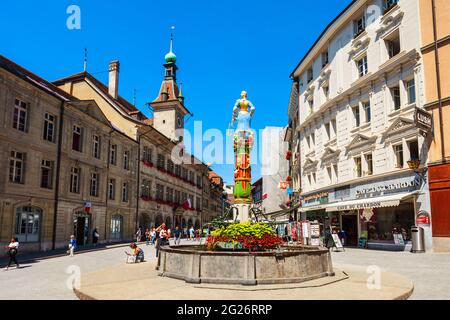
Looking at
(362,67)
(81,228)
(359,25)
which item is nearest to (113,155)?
(81,228)

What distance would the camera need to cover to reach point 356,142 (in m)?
27.3

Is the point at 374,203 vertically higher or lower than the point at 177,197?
lower

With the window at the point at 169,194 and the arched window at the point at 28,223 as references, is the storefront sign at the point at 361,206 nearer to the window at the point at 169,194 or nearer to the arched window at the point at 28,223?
the arched window at the point at 28,223

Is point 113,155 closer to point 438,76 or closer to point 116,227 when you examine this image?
point 116,227

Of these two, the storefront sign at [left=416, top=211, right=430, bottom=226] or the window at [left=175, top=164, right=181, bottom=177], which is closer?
the storefront sign at [left=416, top=211, right=430, bottom=226]

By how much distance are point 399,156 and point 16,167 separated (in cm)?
2285

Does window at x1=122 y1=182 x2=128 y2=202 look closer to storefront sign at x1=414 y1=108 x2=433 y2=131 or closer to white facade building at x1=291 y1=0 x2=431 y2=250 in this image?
white facade building at x1=291 y1=0 x2=431 y2=250

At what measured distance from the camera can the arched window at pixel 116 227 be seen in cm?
3507

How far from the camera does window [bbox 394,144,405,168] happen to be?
76.8 feet

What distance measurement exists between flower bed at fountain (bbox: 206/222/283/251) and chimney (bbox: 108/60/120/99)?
34778 mm

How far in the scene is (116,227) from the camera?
35.9 metres

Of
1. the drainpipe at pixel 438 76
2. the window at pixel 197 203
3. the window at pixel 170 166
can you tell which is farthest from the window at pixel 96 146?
the window at pixel 197 203

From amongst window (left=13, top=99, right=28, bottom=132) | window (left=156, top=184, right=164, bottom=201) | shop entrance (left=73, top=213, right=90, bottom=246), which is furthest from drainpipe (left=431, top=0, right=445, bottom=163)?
window (left=156, top=184, right=164, bottom=201)

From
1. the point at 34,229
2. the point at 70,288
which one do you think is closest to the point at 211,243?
the point at 70,288
